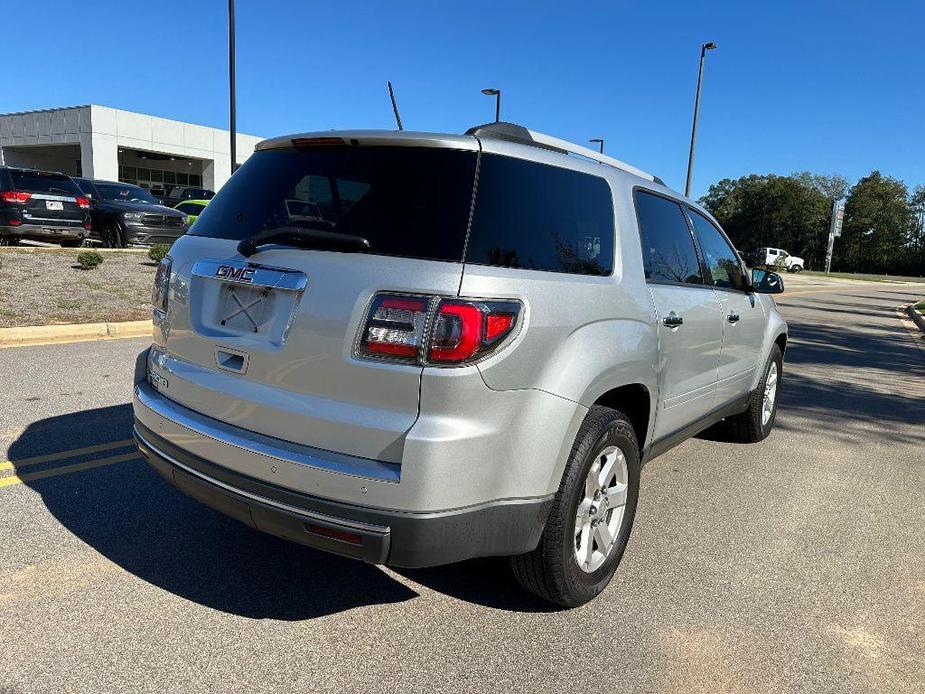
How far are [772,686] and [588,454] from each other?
1.04 metres

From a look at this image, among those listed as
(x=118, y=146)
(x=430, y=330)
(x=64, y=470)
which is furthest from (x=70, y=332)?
(x=118, y=146)

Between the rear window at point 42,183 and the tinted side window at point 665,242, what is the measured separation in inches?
558

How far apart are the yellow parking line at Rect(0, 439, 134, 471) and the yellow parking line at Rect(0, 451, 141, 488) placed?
164 mm

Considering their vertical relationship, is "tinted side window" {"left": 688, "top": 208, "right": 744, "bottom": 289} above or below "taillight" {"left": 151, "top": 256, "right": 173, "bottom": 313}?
above

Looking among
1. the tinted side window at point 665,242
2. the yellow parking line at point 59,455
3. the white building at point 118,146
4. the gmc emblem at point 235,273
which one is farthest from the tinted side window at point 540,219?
the white building at point 118,146

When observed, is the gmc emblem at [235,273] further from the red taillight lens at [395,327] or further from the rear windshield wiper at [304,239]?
the red taillight lens at [395,327]

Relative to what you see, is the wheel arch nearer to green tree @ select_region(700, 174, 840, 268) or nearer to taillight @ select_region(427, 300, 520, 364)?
taillight @ select_region(427, 300, 520, 364)

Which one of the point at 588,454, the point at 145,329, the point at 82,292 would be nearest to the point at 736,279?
the point at 588,454

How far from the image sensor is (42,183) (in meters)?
14.2

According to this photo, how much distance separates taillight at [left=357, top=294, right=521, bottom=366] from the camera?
224 centimetres

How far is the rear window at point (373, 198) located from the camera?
2414mm

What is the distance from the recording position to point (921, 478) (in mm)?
4938

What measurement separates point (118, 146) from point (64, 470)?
4275cm

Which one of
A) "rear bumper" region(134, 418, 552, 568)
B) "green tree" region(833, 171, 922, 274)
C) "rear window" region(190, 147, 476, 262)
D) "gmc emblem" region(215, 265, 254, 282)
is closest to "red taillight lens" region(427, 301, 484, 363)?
"rear window" region(190, 147, 476, 262)
